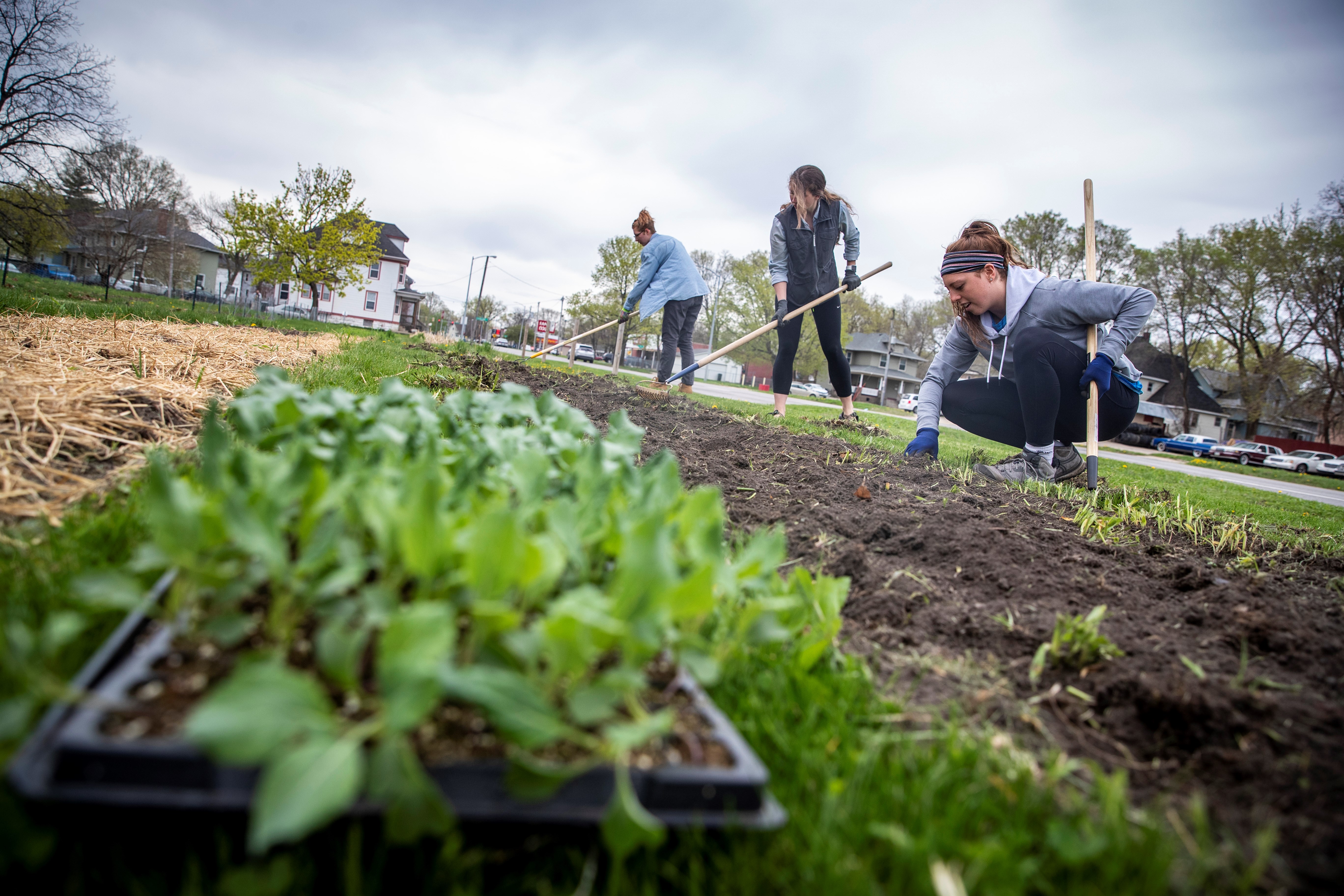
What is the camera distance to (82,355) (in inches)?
137

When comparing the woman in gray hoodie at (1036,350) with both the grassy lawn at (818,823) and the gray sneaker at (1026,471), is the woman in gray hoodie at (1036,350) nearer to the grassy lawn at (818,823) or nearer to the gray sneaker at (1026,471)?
the gray sneaker at (1026,471)

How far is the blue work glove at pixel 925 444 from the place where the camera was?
14.0 ft

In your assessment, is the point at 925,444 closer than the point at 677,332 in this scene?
Yes

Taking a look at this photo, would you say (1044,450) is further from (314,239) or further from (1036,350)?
(314,239)

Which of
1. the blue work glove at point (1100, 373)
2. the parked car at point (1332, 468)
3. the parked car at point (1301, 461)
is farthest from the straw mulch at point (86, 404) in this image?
the parked car at point (1301, 461)

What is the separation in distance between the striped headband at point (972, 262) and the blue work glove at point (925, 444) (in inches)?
41.3

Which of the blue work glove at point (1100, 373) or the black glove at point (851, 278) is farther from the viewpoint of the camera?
the black glove at point (851, 278)

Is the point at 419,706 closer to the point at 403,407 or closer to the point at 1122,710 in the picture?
the point at 403,407

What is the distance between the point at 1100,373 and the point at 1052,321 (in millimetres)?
415

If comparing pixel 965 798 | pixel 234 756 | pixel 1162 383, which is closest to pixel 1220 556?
pixel 965 798

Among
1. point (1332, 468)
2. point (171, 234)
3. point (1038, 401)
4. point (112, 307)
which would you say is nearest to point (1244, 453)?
point (1332, 468)

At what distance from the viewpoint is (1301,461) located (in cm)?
3228

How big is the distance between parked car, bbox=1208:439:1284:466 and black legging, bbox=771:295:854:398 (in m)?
34.9

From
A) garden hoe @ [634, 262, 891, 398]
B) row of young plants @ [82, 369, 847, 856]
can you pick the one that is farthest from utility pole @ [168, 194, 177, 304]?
row of young plants @ [82, 369, 847, 856]
